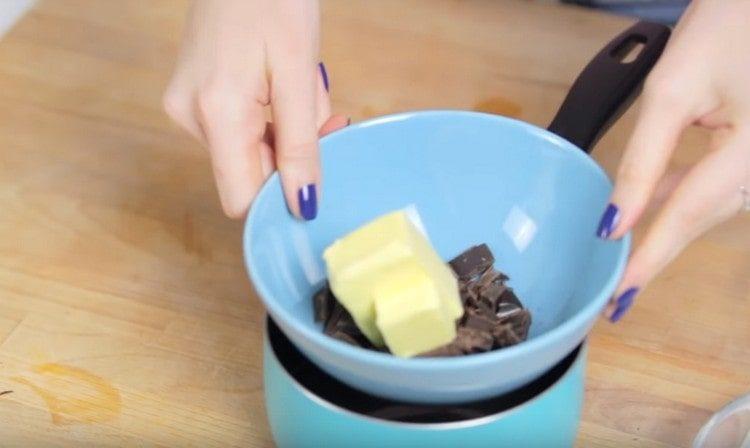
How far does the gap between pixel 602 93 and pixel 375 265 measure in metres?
0.25

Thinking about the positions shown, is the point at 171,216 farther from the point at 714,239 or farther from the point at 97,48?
the point at 714,239

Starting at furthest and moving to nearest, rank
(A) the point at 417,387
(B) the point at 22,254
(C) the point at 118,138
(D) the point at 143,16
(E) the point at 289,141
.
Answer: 1. (D) the point at 143,16
2. (C) the point at 118,138
3. (B) the point at 22,254
4. (E) the point at 289,141
5. (A) the point at 417,387

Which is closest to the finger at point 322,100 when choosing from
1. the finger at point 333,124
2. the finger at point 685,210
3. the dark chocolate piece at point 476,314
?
the finger at point 333,124

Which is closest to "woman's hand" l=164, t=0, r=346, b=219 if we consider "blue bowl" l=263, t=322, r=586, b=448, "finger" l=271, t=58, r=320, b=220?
"finger" l=271, t=58, r=320, b=220

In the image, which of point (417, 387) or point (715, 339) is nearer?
point (417, 387)

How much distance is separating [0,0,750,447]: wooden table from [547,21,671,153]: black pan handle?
0.13 meters

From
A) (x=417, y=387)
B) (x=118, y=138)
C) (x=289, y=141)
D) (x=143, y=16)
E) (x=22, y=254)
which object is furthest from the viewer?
(x=143, y=16)

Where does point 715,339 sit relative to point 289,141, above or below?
below

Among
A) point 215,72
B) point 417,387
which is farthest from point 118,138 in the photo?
point 417,387

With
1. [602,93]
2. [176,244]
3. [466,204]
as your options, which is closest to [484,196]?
[466,204]

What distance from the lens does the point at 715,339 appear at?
2.29ft

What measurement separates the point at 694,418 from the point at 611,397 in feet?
0.18

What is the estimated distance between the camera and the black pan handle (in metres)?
0.68

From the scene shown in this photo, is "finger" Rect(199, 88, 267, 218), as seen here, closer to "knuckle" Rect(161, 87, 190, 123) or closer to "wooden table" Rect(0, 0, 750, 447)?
"knuckle" Rect(161, 87, 190, 123)
